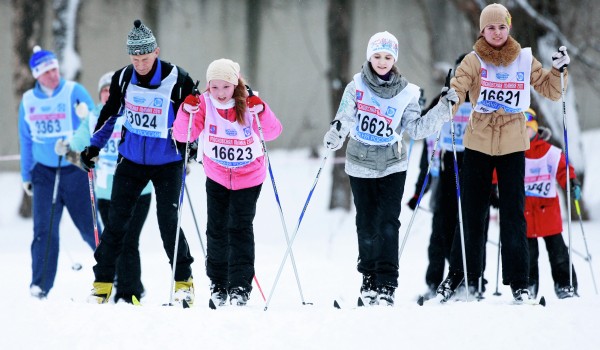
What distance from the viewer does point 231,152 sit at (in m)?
6.10

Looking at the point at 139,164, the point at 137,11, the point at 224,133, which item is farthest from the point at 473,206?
the point at 137,11

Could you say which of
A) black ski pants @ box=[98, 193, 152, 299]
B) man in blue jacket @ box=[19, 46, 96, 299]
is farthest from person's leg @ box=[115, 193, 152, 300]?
man in blue jacket @ box=[19, 46, 96, 299]

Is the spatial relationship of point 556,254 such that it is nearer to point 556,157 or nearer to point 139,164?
point 556,157

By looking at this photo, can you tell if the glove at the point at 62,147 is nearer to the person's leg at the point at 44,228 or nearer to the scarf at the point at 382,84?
the person's leg at the point at 44,228

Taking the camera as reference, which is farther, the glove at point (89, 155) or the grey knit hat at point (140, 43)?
the glove at point (89, 155)

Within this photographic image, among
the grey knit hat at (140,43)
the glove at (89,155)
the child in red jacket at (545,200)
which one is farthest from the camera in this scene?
the child in red jacket at (545,200)

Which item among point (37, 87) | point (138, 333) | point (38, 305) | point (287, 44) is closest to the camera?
point (138, 333)

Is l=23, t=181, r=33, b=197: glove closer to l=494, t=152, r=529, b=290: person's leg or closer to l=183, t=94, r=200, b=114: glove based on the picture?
l=183, t=94, r=200, b=114: glove

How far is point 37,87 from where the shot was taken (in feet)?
27.4

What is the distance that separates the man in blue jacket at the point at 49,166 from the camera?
8133 millimetres

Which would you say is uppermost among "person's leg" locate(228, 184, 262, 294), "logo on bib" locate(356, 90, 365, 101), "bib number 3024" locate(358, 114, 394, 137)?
"logo on bib" locate(356, 90, 365, 101)

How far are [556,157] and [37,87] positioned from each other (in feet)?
15.3

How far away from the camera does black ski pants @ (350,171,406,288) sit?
19.7 ft

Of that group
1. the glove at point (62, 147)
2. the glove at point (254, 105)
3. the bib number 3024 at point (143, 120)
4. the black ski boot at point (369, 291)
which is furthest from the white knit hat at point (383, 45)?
the glove at point (62, 147)
